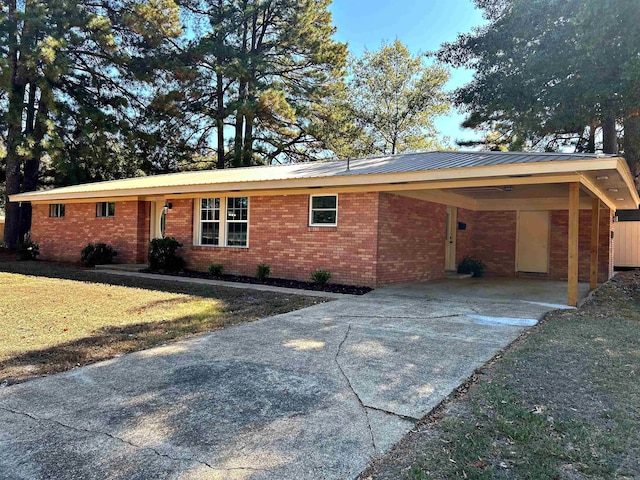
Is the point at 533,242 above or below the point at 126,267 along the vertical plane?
above

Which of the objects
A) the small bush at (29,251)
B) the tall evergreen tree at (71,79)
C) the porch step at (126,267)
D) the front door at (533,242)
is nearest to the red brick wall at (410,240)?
the front door at (533,242)

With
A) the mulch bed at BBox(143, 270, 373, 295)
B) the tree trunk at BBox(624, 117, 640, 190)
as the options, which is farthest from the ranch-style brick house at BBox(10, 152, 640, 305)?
the tree trunk at BBox(624, 117, 640, 190)

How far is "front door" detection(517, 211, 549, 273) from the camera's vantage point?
46.0 feet

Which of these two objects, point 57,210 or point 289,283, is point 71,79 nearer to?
point 57,210

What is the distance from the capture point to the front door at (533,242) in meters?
14.0

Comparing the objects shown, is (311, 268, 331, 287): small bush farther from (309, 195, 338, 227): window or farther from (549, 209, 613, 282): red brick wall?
(549, 209, 613, 282): red brick wall

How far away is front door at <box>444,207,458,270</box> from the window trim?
14.2 meters

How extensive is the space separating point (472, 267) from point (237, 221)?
7348 mm

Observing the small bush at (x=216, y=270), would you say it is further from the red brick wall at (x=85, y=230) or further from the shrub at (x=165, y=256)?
the red brick wall at (x=85, y=230)

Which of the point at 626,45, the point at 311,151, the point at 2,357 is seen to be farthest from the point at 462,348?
the point at 311,151

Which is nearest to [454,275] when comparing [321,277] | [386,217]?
[386,217]

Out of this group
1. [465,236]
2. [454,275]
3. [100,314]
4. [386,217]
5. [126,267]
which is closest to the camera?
[100,314]

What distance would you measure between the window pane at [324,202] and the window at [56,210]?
1176cm

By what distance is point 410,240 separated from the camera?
11.7 meters
